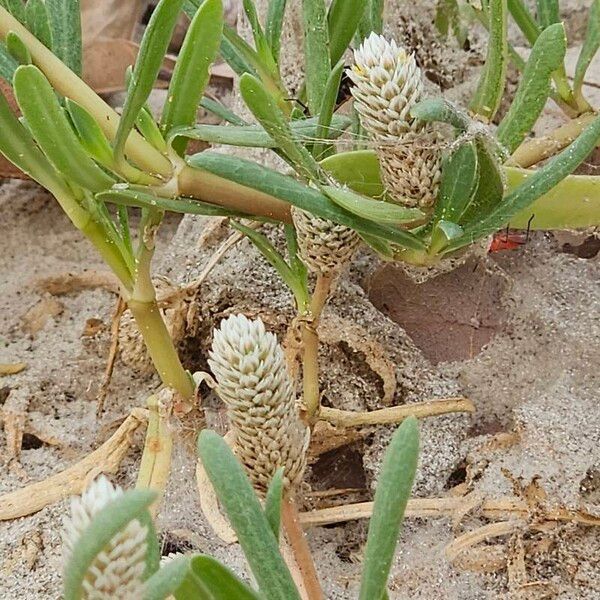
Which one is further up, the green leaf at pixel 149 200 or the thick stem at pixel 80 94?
the thick stem at pixel 80 94

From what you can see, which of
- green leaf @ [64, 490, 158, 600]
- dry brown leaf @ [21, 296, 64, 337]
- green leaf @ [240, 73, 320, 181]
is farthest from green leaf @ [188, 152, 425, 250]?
dry brown leaf @ [21, 296, 64, 337]

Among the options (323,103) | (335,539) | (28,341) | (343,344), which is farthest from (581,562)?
(28,341)

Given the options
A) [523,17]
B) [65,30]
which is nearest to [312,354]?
[65,30]

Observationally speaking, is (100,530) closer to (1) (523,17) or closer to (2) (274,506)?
(2) (274,506)

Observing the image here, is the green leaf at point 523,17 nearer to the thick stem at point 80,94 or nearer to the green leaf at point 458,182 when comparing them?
the green leaf at point 458,182

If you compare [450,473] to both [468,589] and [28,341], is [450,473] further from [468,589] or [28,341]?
[28,341]

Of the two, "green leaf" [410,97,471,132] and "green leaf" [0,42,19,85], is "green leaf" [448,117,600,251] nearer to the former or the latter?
"green leaf" [410,97,471,132]

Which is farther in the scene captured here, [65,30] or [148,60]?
[65,30]

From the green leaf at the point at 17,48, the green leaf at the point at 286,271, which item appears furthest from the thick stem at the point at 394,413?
the green leaf at the point at 17,48
